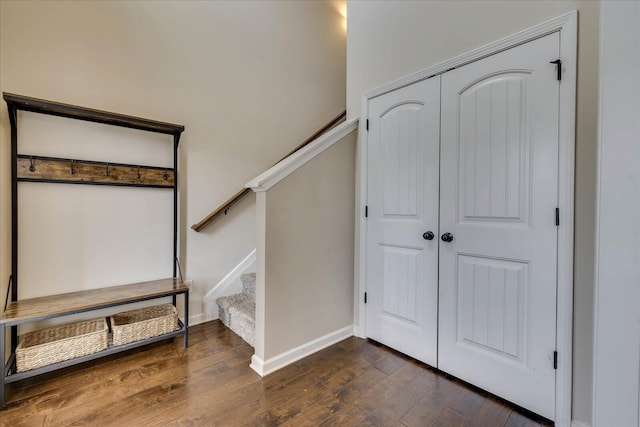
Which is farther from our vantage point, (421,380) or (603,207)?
(421,380)

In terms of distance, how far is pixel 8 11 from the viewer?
6.11 feet

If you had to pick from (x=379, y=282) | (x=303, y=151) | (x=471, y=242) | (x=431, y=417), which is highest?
(x=303, y=151)

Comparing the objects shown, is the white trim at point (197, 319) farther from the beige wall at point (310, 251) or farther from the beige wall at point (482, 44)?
the beige wall at point (482, 44)

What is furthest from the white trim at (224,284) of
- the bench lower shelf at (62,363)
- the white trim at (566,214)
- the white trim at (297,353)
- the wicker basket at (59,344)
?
the white trim at (566,214)

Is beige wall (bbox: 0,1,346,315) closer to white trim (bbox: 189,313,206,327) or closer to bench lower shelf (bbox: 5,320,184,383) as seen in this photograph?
white trim (bbox: 189,313,206,327)

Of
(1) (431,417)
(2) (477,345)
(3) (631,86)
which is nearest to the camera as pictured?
(3) (631,86)

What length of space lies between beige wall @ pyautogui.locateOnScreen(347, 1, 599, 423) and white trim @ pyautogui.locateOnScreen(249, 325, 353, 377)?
4.74ft

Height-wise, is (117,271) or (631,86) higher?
(631,86)

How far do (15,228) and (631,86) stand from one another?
3428mm

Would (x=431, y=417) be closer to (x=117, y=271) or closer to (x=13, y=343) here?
(x=117, y=271)

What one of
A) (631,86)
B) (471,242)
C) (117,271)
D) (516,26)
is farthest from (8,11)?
(631,86)

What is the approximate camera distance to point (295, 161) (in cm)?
198

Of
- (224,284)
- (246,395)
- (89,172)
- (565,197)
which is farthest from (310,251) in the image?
(89,172)

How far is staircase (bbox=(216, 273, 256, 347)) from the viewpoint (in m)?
2.28
